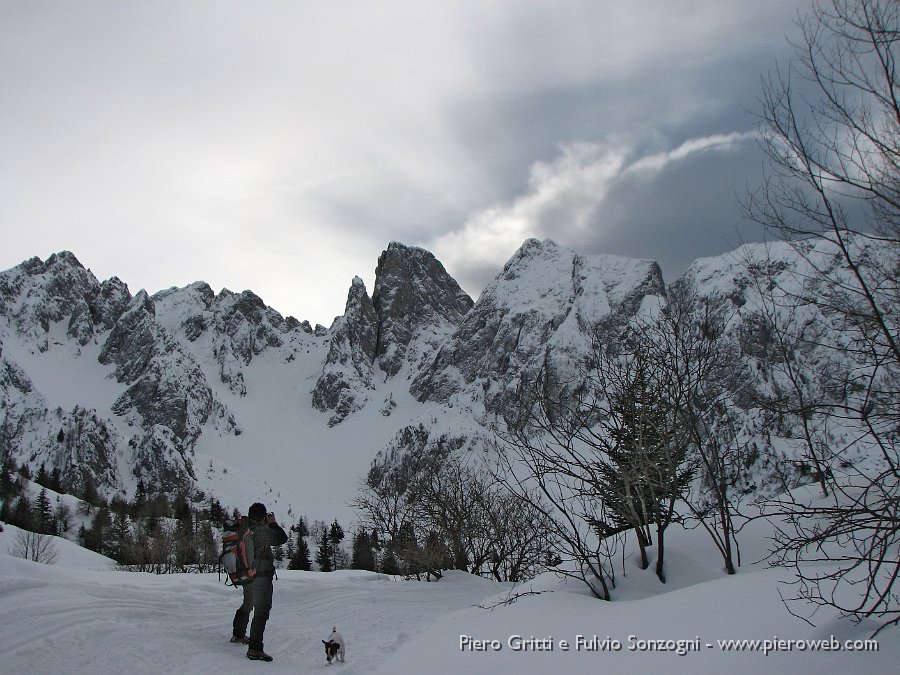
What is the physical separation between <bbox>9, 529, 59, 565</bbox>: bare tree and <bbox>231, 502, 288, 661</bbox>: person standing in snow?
37.3 meters

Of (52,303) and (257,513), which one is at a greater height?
(52,303)

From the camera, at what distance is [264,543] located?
736cm

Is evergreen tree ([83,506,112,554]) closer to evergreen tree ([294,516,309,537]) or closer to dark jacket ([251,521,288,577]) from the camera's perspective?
evergreen tree ([294,516,309,537])

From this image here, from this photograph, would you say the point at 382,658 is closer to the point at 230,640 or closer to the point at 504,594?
the point at 230,640

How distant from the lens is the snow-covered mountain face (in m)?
117

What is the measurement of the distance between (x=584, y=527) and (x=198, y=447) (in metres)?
141

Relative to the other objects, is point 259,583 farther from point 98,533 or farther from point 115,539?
point 98,533

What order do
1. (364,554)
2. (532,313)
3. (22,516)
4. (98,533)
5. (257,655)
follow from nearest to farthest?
1. (257,655)
2. (364,554)
3. (22,516)
4. (98,533)
5. (532,313)

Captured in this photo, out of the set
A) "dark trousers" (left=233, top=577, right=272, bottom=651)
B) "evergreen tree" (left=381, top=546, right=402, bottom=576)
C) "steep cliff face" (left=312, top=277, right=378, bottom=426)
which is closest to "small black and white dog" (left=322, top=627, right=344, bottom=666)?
"dark trousers" (left=233, top=577, right=272, bottom=651)

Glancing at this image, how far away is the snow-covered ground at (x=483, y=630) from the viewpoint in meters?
4.25

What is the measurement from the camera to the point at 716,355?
8453 mm

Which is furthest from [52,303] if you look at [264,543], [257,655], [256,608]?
[257,655]

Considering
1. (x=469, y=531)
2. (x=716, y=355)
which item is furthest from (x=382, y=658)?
(x=469, y=531)

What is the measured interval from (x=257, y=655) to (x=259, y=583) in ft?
2.70
